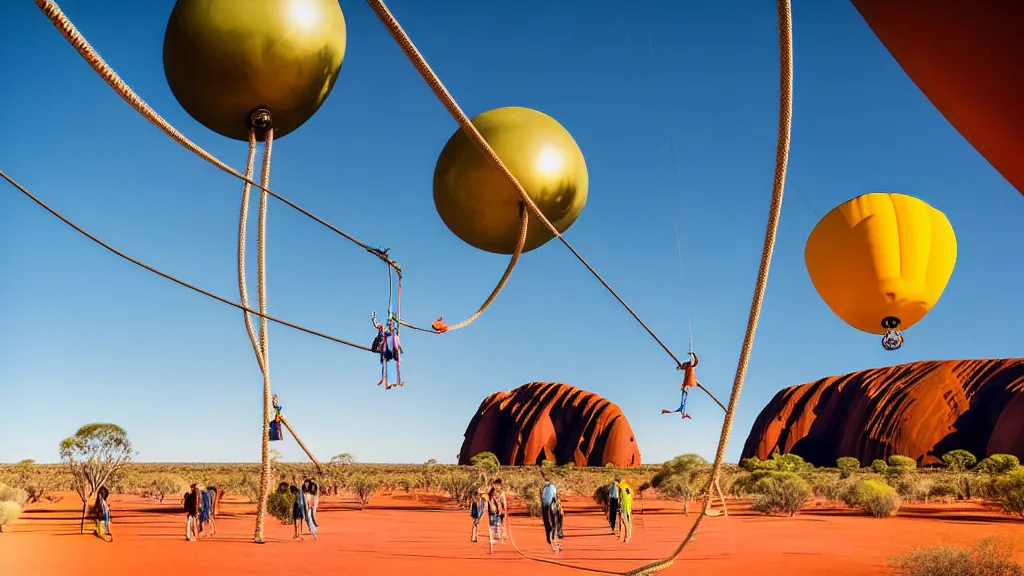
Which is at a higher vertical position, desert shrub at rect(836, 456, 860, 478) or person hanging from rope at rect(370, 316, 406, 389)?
person hanging from rope at rect(370, 316, 406, 389)

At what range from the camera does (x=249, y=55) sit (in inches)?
243

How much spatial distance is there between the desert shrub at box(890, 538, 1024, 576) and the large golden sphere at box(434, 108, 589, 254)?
24.1 ft

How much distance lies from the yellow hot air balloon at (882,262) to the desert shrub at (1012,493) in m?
→ 13.8

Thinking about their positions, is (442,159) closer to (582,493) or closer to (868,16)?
(868,16)

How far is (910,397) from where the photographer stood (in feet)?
207

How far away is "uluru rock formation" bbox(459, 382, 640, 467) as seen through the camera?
251 ft

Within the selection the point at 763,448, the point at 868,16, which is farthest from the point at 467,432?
the point at 868,16

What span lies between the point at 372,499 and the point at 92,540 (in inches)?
803

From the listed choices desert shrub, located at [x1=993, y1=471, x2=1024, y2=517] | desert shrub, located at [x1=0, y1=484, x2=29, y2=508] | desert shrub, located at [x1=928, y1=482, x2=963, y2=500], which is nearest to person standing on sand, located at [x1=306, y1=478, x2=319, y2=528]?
desert shrub, located at [x1=0, y1=484, x2=29, y2=508]

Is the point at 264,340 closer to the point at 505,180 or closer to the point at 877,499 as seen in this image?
the point at 505,180

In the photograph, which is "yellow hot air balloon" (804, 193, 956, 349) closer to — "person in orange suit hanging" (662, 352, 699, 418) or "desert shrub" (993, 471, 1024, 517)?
"person in orange suit hanging" (662, 352, 699, 418)

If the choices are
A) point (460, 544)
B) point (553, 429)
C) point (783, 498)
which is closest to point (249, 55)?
point (460, 544)

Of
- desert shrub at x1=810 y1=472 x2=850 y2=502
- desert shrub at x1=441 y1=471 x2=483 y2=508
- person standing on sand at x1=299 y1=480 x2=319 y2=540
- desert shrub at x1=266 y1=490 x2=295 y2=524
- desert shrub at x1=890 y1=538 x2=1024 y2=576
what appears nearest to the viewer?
desert shrub at x1=890 y1=538 x2=1024 y2=576

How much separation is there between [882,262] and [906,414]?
192 ft
